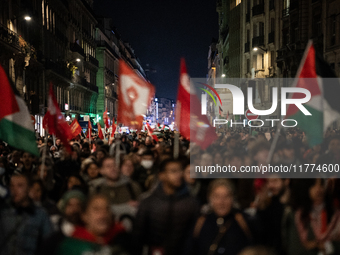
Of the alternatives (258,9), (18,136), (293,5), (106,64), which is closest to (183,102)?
(18,136)

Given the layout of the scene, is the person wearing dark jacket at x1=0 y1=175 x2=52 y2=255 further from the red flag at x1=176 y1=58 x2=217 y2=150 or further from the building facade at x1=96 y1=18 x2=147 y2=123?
the building facade at x1=96 y1=18 x2=147 y2=123

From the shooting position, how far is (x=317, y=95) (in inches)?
297

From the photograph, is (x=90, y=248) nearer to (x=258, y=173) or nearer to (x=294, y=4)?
(x=258, y=173)

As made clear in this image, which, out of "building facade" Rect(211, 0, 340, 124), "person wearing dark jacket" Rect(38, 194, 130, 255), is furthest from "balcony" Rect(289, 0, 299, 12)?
"person wearing dark jacket" Rect(38, 194, 130, 255)

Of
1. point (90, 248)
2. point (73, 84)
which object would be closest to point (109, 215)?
point (90, 248)

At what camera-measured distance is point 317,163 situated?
8.10 meters

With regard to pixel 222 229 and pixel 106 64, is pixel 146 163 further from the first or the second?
pixel 106 64

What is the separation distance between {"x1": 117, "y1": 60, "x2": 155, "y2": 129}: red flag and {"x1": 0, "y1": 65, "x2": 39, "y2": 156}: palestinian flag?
9.06ft

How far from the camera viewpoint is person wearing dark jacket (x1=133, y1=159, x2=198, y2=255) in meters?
4.70

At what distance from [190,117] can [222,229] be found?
5246 millimetres

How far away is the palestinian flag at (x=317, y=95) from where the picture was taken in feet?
24.2

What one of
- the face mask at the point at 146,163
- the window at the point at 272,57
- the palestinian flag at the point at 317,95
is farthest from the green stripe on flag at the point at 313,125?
the window at the point at 272,57

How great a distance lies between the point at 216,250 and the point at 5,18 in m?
29.9

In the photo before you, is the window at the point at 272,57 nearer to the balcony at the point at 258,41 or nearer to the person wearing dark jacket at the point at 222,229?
the balcony at the point at 258,41
